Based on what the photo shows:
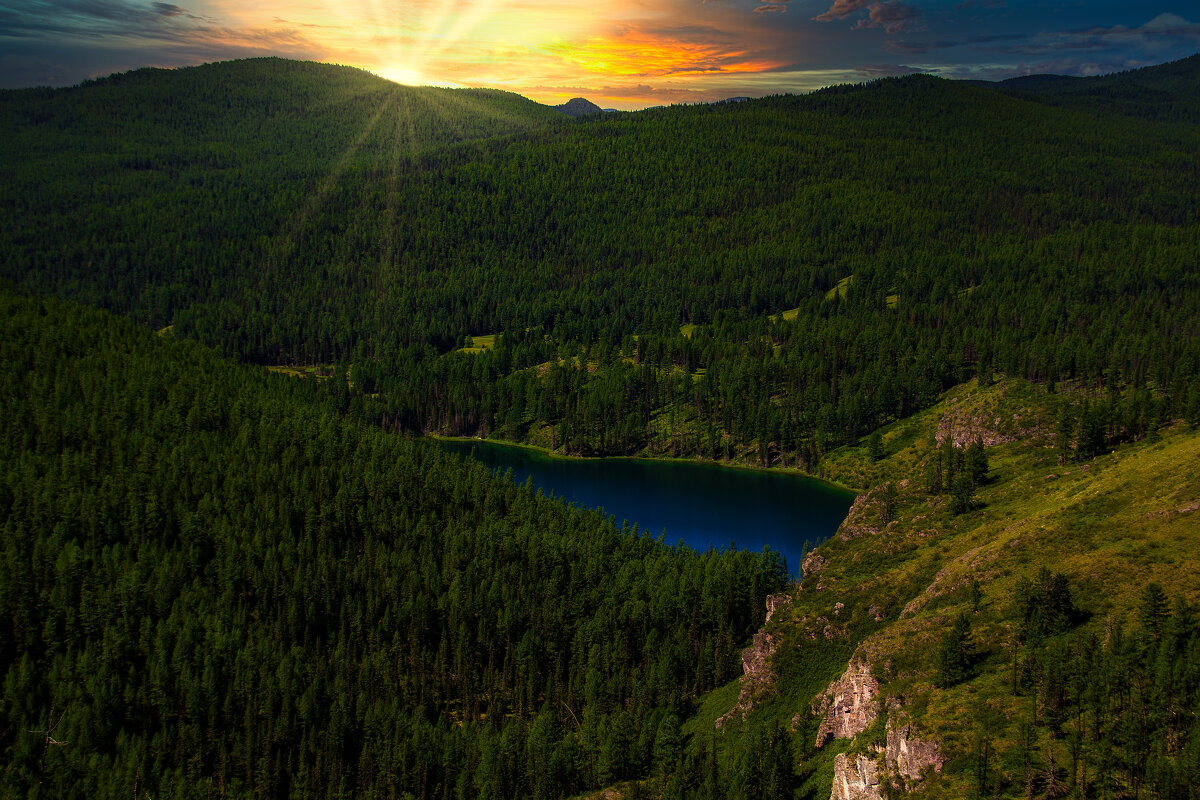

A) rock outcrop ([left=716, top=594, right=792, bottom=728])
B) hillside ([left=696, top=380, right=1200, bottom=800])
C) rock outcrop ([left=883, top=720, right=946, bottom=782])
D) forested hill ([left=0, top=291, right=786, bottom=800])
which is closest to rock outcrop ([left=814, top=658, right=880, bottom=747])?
hillside ([left=696, top=380, right=1200, bottom=800])

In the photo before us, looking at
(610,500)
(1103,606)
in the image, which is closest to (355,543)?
(610,500)

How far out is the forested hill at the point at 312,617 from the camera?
97438 mm

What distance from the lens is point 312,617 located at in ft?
416

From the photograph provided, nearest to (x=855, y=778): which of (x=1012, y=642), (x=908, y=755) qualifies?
(x=908, y=755)

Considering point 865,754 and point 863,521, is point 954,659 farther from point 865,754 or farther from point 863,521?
point 863,521

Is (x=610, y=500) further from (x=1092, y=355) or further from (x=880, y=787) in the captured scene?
(x=880, y=787)

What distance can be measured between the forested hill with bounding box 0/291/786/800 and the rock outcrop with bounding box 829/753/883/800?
21882mm

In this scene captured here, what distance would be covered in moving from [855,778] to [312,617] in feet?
274

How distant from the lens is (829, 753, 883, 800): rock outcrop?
67500mm

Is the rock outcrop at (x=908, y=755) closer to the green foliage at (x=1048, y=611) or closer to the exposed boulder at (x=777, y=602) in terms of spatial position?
the green foliage at (x=1048, y=611)

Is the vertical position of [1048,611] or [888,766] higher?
[1048,611]

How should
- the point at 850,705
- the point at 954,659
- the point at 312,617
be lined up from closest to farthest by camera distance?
the point at 954,659 → the point at 850,705 → the point at 312,617

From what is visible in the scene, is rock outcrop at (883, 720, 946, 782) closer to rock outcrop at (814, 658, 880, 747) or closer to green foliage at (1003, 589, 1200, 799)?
green foliage at (1003, 589, 1200, 799)

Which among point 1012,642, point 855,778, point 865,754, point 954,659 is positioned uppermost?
point 1012,642
